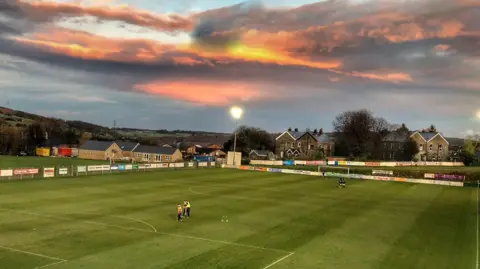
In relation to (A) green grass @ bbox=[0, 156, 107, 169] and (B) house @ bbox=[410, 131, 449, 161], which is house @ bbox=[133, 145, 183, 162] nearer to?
(A) green grass @ bbox=[0, 156, 107, 169]

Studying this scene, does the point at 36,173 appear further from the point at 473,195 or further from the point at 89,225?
the point at 473,195

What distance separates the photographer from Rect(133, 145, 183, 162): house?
13838cm

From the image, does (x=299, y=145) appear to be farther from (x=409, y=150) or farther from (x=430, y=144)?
A: (x=430, y=144)

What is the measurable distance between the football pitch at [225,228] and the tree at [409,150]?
103m

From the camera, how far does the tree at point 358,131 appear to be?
15625 centimetres

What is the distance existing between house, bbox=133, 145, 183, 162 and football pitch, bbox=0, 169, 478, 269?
7511cm

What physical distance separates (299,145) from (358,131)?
26058mm

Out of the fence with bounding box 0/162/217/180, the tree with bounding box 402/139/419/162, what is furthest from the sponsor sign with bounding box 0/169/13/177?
the tree with bounding box 402/139/419/162

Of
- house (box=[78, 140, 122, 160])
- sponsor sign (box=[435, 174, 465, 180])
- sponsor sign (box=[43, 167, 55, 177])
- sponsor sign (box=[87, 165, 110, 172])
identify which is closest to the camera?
sponsor sign (box=[43, 167, 55, 177])

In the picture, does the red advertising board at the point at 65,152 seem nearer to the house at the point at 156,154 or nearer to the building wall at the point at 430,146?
the house at the point at 156,154

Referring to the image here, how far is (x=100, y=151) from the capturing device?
142625 millimetres

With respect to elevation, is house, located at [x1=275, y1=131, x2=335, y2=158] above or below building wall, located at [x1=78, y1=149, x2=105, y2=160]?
above

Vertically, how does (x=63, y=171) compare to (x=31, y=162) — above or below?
above

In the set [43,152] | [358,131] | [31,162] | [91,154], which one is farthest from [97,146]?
[358,131]
